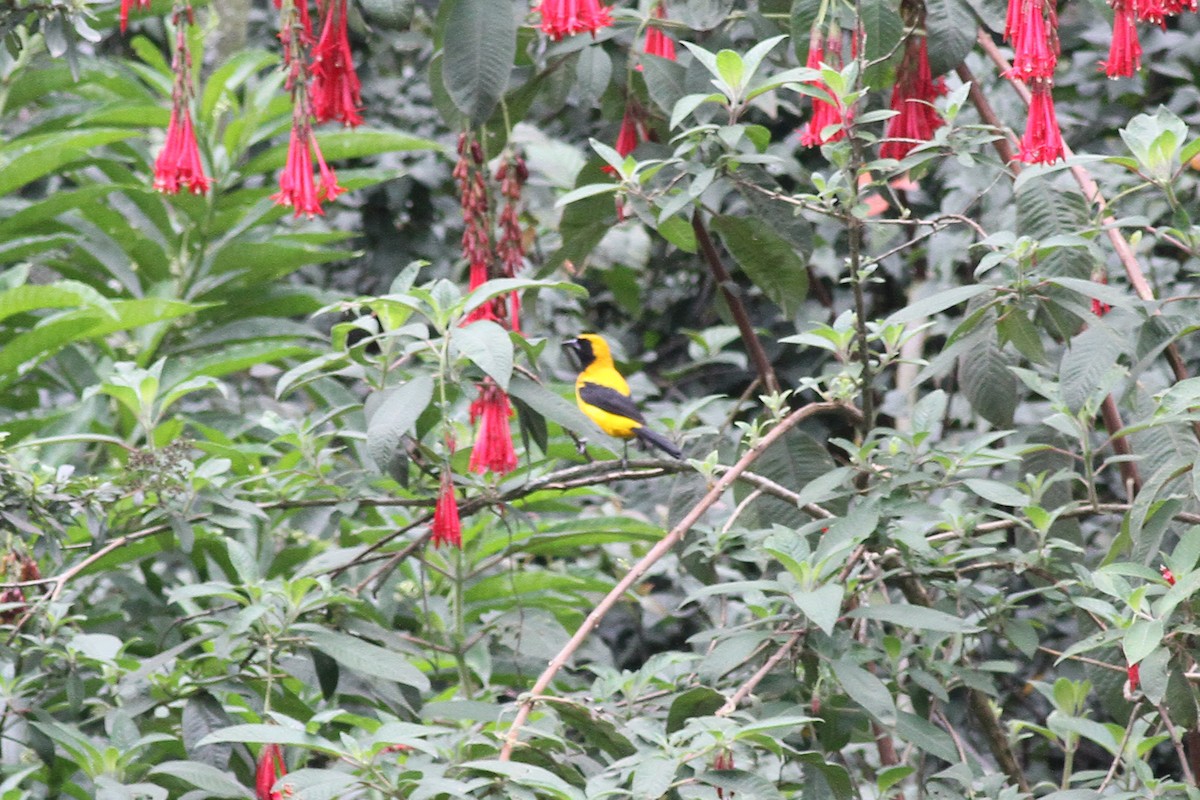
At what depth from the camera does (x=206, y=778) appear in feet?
7.24

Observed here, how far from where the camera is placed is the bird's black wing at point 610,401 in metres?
3.79

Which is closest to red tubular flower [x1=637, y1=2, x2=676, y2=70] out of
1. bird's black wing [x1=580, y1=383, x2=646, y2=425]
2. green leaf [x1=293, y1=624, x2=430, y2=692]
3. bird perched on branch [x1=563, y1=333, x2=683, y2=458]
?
bird perched on branch [x1=563, y1=333, x2=683, y2=458]

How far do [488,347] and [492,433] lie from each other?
1.21 feet

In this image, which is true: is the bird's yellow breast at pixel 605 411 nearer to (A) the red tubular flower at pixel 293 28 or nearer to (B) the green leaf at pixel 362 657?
(B) the green leaf at pixel 362 657

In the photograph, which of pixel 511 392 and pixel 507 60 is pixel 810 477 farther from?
pixel 507 60

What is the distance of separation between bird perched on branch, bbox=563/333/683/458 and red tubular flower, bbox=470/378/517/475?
1.20 m

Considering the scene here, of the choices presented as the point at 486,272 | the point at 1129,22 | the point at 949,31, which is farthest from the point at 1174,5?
the point at 486,272

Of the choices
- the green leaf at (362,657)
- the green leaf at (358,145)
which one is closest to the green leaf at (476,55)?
the green leaf at (362,657)

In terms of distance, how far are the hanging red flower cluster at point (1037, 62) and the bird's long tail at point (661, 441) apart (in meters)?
1.11

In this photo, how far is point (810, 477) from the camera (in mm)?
2643

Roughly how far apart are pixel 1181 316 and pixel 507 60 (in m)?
1.13

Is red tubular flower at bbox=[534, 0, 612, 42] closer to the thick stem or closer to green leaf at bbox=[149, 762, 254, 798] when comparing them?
the thick stem

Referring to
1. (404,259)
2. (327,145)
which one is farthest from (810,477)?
(404,259)

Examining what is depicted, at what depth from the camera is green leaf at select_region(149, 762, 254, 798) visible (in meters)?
2.19
